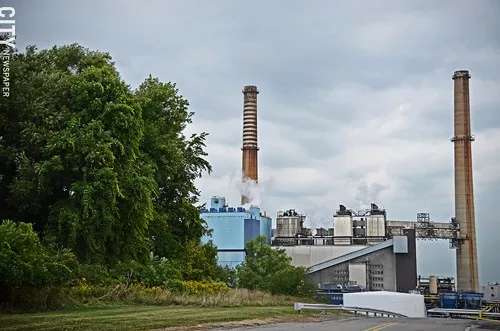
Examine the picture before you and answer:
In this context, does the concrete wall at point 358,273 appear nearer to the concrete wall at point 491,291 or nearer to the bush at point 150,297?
the concrete wall at point 491,291

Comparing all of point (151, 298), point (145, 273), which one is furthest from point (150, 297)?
point (145, 273)

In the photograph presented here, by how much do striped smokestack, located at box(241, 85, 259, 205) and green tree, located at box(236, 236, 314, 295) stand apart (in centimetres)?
2296

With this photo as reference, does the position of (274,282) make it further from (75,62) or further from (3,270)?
(3,270)

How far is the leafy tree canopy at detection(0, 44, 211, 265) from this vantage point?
30625mm

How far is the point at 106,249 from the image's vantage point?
33.6 meters

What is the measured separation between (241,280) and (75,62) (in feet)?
96.9

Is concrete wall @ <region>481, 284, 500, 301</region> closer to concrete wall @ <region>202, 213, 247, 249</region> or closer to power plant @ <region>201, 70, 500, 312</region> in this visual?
power plant @ <region>201, 70, 500, 312</region>

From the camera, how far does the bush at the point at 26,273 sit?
65.7ft

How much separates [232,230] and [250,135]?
46.7 ft

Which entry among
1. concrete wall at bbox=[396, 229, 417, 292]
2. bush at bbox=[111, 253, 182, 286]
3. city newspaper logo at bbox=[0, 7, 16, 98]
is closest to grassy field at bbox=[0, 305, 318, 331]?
bush at bbox=[111, 253, 182, 286]

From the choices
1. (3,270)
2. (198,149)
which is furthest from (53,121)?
(198,149)

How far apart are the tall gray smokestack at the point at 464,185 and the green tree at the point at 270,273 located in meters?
34.1

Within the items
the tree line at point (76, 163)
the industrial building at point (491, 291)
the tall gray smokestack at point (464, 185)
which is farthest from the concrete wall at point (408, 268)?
the tree line at point (76, 163)

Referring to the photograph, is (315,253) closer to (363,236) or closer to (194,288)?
(363,236)
